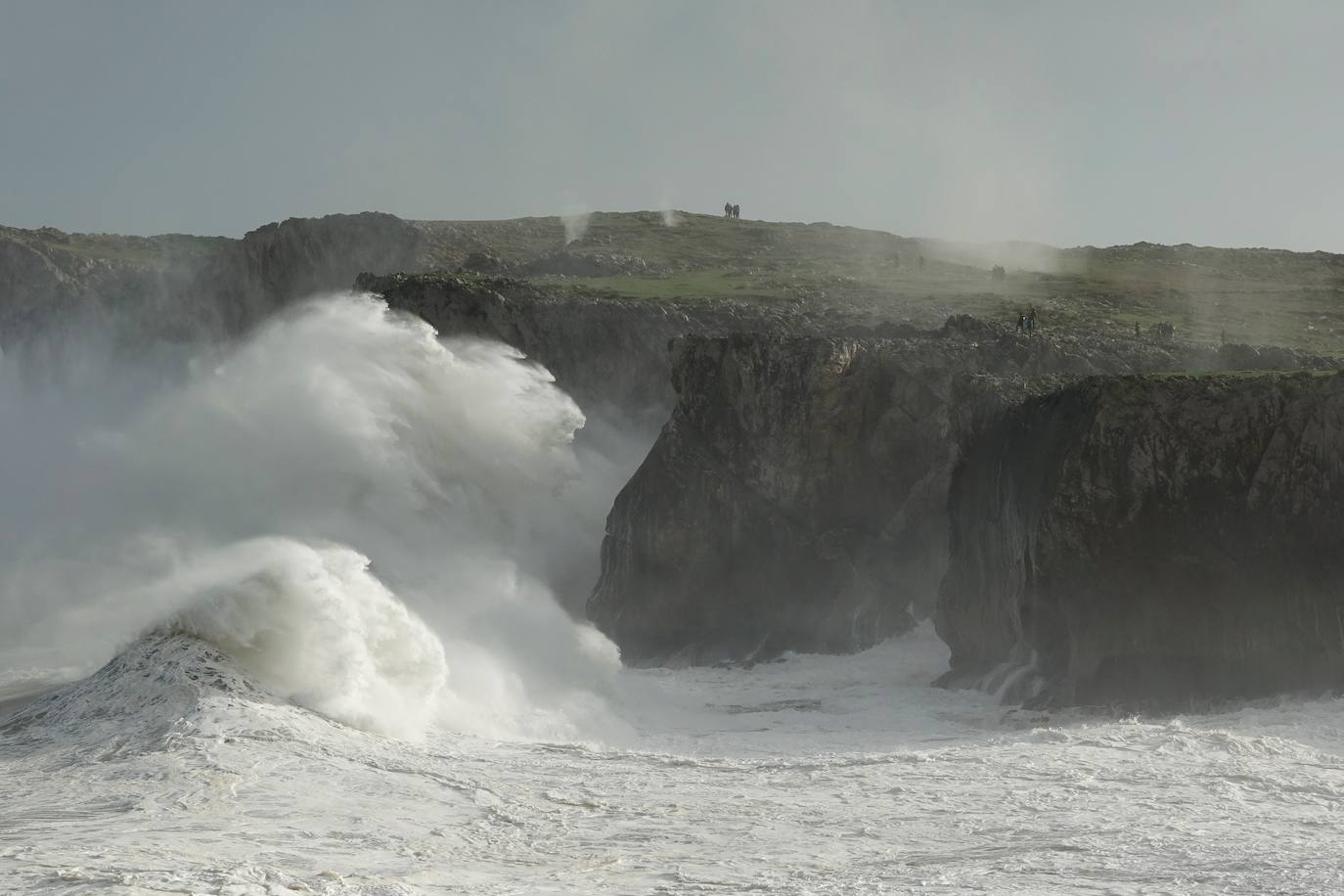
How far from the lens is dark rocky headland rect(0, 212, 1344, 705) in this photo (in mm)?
32781

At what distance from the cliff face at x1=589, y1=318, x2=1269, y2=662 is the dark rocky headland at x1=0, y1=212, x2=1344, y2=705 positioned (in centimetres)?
6

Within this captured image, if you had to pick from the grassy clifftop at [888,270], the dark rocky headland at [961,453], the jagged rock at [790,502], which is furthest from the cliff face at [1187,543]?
the grassy clifftop at [888,270]

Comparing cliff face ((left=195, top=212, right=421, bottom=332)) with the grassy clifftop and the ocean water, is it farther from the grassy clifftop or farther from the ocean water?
the ocean water

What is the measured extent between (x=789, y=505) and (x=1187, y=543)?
11745 millimetres

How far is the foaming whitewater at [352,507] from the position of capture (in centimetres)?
3528

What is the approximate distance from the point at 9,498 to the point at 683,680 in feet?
82.0

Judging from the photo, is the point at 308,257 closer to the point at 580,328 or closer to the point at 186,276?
the point at 186,276

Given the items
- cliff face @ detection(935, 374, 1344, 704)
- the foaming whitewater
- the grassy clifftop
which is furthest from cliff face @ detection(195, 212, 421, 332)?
cliff face @ detection(935, 374, 1344, 704)

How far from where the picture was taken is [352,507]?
43750 mm

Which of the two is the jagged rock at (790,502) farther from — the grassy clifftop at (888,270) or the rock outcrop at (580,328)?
the grassy clifftop at (888,270)

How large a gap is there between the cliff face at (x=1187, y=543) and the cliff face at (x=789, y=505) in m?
6.82

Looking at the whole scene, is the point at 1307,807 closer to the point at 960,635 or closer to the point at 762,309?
the point at 960,635

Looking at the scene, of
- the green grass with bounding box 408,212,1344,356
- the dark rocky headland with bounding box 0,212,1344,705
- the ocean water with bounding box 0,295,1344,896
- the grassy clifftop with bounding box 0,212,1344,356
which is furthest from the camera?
the grassy clifftop with bounding box 0,212,1344,356

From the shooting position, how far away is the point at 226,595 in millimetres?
31703
